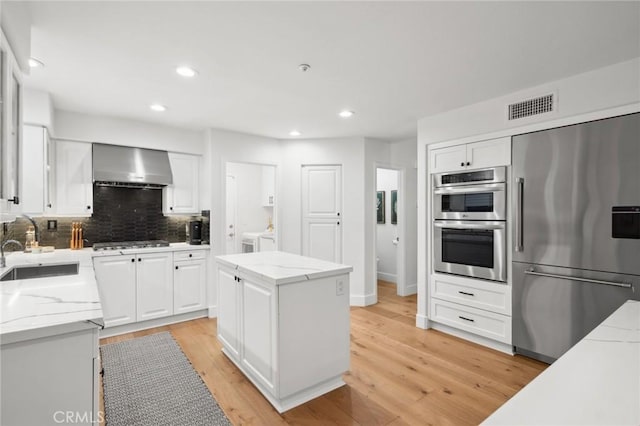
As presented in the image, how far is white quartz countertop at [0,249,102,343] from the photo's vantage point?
4.15 ft

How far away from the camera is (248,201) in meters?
6.38

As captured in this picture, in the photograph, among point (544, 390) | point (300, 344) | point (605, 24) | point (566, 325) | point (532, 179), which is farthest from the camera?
point (532, 179)

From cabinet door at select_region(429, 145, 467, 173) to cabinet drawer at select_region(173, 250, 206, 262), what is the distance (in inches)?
119

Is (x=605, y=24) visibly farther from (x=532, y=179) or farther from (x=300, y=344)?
(x=300, y=344)

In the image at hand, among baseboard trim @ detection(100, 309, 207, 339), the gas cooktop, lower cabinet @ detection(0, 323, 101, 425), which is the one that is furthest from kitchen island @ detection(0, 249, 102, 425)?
baseboard trim @ detection(100, 309, 207, 339)

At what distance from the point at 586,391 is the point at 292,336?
1.69 meters

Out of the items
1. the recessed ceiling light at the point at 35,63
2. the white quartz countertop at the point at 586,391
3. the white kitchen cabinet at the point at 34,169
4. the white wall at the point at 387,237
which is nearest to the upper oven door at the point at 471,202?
the white quartz countertop at the point at 586,391

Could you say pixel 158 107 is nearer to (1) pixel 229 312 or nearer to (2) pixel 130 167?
(2) pixel 130 167

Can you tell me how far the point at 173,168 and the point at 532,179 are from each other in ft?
13.4

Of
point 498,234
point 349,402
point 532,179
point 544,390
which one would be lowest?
point 349,402

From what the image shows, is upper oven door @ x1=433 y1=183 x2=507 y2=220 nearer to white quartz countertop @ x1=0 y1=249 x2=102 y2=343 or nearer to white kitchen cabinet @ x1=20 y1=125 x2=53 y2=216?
white quartz countertop @ x1=0 y1=249 x2=102 y2=343

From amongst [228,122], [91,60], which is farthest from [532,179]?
[91,60]

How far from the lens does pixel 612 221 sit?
8.09ft

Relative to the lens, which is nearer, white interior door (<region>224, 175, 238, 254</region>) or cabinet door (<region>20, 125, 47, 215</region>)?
cabinet door (<region>20, 125, 47, 215</region>)
